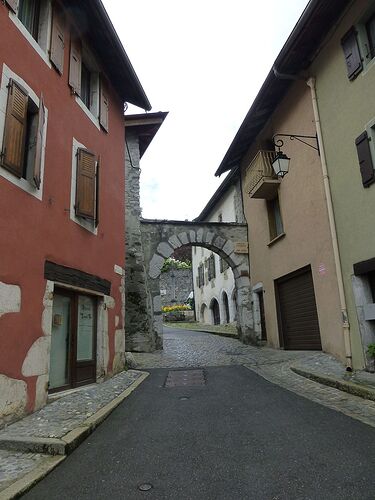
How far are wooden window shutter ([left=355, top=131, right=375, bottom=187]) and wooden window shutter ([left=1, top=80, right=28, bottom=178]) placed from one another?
576cm

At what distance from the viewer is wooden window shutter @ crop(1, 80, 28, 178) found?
5059 millimetres

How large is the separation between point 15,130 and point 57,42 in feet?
8.38

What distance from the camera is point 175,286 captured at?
130ft

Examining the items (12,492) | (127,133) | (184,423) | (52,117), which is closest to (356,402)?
(184,423)

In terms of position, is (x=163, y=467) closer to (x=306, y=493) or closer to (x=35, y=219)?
(x=306, y=493)

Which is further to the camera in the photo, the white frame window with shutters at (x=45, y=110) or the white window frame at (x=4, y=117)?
the white frame window with shutters at (x=45, y=110)

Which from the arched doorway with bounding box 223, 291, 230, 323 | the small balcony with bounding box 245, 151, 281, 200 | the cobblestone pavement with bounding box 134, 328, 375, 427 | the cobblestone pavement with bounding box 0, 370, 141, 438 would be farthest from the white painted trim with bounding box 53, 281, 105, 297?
the arched doorway with bounding box 223, 291, 230, 323

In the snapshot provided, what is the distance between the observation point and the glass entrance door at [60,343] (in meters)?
6.10

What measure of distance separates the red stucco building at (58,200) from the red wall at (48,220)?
2cm

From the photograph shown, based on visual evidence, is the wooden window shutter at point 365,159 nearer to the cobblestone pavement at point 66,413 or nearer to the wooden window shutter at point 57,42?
the wooden window shutter at point 57,42

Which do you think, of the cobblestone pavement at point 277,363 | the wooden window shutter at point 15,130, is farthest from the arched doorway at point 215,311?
the wooden window shutter at point 15,130

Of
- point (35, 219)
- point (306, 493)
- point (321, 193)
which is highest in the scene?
point (321, 193)

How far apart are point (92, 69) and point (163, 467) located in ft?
26.1

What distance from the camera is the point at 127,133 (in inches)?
509
